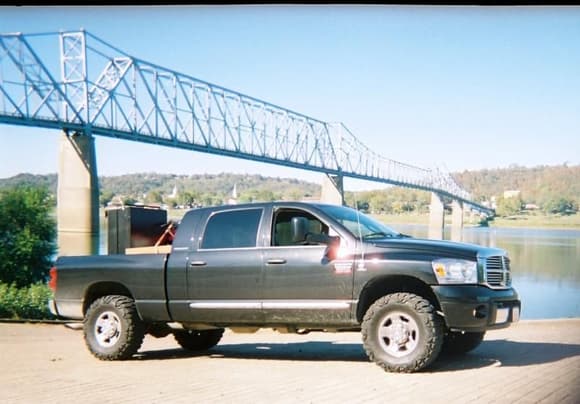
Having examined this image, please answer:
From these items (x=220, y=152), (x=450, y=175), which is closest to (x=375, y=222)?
(x=450, y=175)

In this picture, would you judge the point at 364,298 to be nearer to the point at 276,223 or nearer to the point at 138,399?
the point at 276,223

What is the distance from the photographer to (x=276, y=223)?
24.8ft

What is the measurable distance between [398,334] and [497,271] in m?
1.18

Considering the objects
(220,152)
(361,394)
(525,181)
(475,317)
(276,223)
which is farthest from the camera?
(220,152)

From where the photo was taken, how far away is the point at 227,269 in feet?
24.6

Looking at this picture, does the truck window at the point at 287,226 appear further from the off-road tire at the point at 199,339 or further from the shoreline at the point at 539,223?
the shoreline at the point at 539,223

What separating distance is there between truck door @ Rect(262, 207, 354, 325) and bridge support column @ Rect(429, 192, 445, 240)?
14.1m

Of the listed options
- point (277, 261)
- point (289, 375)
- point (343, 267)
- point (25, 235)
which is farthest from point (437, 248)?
point (25, 235)

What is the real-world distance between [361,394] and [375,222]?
8.35ft

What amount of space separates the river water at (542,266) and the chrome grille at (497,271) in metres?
5.57

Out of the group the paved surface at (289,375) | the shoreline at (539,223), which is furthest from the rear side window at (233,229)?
the shoreline at (539,223)

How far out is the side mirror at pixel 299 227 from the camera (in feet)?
22.7

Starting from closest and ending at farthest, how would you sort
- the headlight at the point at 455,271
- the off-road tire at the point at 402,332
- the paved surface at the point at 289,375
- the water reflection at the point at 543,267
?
the paved surface at the point at 289,375 → the off-road tire at the point at 402,332 → the headlight at the point at 455,271 → the water reflection at the point at 543,267

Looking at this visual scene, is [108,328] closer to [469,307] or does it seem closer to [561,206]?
[469,307]
